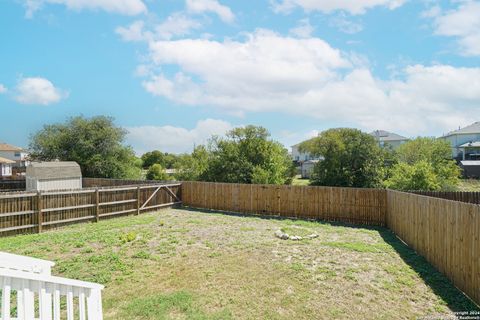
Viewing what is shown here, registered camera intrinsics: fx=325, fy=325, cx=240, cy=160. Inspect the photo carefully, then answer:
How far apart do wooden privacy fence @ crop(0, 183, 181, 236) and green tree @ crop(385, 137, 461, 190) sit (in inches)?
494

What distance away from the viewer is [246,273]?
6672 millimetres

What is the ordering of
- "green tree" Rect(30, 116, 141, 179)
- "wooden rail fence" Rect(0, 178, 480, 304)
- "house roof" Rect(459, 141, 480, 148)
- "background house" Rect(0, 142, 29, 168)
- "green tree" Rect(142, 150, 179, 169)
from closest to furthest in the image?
"wooden rail fence" Rect(0, 178, 480, 304) < "green tree" Rect(30, 116, 141, 179) < "house roof" Rect(459, 141, 480, 148) < "background house" Rect(0, 142, 29, 168) < "green tree" Rect(142, 150, 179, 169)

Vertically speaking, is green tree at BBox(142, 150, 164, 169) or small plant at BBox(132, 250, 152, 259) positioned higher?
green tree at BBox(142, 150, 164, 169)

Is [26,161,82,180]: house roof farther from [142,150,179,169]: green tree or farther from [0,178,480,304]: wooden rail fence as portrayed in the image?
[142,150,179,169]: green tree

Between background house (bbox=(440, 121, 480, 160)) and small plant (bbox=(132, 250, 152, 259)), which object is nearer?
small plant (bbox=(132, 250, 152, 259))

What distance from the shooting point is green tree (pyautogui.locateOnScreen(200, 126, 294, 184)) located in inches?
968

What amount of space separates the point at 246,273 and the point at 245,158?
18.6 meters

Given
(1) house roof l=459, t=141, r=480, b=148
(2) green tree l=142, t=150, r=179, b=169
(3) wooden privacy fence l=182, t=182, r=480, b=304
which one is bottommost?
(3) wooden privacy fence l=182, t=182, r=480, b=304

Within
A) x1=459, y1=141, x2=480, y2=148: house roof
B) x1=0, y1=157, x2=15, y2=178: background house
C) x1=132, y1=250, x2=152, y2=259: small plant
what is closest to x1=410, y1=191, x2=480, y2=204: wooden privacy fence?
x1=132, y1=250, x2=152, y2=259: small plant

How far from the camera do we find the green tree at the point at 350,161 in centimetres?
2536

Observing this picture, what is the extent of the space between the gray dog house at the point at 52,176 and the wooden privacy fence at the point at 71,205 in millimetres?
9075

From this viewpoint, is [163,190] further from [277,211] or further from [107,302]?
[107,302]

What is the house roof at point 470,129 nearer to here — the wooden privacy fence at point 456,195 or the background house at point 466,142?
the background house at point 466,142

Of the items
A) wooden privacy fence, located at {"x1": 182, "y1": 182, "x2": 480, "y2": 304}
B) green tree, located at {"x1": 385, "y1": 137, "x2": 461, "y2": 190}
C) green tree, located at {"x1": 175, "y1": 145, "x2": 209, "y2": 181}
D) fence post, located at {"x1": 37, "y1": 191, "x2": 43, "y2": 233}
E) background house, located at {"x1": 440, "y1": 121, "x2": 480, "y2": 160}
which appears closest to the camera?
wooden privacy fence, located at {"x1": 182, "y1": 182, "x2": 480, "y2": 304}
